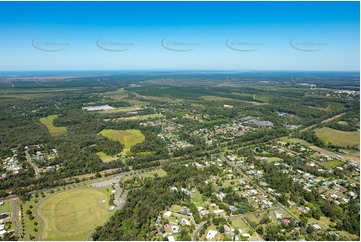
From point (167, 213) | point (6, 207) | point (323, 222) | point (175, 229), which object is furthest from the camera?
point (6, 207)

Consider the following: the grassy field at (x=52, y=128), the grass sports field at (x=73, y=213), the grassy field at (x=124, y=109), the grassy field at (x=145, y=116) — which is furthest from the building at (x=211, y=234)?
the grassy field at (x=124, y=109)

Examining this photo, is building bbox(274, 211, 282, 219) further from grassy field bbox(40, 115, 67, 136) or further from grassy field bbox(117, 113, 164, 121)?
grassy field bbox(117, 113, 164, 121)

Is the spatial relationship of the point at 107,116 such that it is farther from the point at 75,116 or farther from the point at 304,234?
the point at 304,234

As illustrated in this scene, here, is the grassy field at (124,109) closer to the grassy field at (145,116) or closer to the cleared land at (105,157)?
the grassy field at (145,116)

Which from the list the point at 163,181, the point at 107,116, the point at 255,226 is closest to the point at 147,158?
the point at 163,181

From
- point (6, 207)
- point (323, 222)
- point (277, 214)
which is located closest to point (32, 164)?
point (6, 207)

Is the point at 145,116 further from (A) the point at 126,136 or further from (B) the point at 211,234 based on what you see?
(B) the point at 211,234

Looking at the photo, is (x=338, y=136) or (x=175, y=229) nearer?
(x=175, y=229)
